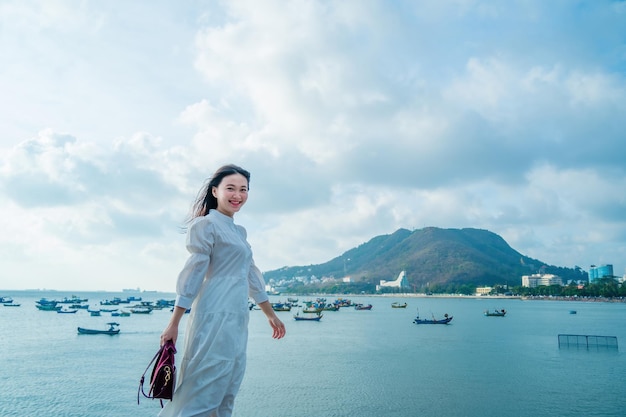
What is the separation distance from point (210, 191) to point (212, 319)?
0.85 meters

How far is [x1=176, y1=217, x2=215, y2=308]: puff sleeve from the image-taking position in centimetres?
254

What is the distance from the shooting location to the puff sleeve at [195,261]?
254 centimetres

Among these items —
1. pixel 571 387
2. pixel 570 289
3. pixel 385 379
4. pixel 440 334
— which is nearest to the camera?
pixel 571 387

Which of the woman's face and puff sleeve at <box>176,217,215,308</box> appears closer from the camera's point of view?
puff sleeve at <box>176,217,215,308</box>

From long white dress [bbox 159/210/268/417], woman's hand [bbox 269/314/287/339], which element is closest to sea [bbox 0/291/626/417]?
woman's hand [bbox 269/314/287/339]

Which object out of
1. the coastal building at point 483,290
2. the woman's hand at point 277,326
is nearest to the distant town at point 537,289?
the coastal building at point 483,290

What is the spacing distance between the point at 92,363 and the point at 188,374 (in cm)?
2787

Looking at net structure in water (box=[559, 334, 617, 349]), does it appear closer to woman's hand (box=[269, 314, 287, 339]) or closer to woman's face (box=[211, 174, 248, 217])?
woman's hand (box=[269, 314, 287, 339])

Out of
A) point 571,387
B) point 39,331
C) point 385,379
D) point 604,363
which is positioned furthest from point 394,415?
point 39,331

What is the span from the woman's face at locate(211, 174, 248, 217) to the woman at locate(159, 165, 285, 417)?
2.8 inches

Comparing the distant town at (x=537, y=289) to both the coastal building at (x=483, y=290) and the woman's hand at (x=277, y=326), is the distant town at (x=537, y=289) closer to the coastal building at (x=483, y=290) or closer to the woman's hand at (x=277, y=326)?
the coastal building at (x=483, y=290)

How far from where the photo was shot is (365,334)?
4491cm

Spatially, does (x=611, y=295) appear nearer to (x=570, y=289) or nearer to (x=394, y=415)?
(x=570, y=289)

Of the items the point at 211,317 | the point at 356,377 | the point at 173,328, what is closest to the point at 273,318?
the point at 211,317
